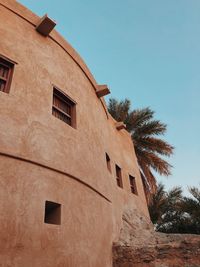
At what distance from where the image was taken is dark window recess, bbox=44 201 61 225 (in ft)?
16.3

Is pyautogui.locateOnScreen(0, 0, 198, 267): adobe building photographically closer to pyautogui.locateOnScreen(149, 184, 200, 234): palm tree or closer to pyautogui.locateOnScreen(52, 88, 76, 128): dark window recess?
pyautogui.locateOnScreen(52, 88, 76, 128): dark window recess

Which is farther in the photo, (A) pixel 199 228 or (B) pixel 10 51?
(A) pixel 199 228

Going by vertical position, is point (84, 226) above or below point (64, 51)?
below

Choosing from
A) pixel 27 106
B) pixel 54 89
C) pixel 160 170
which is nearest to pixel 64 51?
pixel 54 89

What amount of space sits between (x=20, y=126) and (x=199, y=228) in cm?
1355

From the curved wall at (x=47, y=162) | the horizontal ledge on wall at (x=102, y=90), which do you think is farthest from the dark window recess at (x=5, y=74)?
the horizontal ledge on wall at (x=102, y=90)

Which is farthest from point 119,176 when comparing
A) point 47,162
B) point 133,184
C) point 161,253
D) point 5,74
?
point 5,74

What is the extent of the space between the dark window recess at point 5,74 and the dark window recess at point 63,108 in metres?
1.30

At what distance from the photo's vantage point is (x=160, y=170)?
14.6 metres

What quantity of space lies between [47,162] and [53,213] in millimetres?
1083

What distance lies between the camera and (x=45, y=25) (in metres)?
6.80

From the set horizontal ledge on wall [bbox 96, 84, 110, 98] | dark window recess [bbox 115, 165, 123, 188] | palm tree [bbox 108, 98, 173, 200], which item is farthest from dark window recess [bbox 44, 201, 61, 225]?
palm tree [bbox 108, 98, 173, 200]

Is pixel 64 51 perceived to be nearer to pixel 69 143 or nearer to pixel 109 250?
pixel 69 143

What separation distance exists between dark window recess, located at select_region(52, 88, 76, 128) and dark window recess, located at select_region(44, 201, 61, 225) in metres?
2.46
